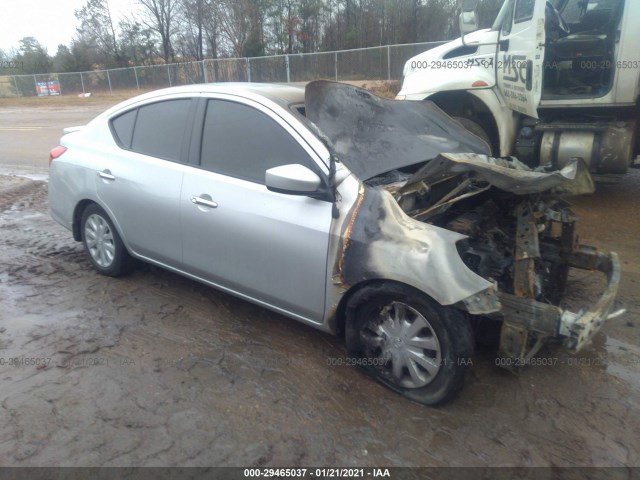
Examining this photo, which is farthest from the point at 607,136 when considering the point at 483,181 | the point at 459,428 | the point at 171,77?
the point at 171,77

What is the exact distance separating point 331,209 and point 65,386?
1968mm

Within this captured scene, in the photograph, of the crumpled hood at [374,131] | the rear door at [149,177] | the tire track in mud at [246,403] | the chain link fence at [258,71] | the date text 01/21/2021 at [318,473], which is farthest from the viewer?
the chain link fence at [258,71]

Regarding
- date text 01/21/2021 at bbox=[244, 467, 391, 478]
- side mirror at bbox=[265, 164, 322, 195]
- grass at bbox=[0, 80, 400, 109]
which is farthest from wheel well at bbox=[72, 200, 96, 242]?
grass at bbox=[0, 80, 400, 109]

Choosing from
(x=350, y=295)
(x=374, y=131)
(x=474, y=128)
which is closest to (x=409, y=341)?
(x=350, y=295)

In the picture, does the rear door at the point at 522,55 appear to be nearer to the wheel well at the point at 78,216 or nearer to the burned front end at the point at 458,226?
the burned front end at the point at 458,226

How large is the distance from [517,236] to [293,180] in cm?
139

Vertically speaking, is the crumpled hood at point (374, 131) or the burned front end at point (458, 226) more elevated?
the crumpled hood at point (374, 131)

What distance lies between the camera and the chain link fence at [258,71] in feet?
69.5

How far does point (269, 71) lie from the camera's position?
23828 millimetres

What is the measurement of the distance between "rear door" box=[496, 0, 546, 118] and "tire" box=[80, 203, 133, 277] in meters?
4.85

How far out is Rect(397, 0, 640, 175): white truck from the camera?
6160 mm

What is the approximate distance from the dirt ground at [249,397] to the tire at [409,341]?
13 centimetres

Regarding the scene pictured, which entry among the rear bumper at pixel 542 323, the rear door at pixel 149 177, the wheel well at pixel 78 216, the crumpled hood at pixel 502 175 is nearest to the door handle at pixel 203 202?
the rear door at pixel 149 177

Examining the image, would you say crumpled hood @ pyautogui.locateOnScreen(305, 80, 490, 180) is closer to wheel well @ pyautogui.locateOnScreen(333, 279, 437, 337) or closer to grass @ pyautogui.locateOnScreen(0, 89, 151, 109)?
wheel well @ pyautogui.locateOnScreen(333, 279, 437, 337)
